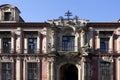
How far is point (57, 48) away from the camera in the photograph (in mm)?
51938

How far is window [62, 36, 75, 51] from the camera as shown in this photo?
52162mm

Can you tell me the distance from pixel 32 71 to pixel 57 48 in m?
4.00

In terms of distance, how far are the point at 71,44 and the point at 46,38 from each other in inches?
120

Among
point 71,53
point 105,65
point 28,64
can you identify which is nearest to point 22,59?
point 28,64

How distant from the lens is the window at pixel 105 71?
51.4m

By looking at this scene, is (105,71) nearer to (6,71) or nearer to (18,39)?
(18,39)

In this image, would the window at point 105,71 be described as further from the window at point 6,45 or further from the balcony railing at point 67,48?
the window at point 6,45

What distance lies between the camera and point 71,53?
167 ft

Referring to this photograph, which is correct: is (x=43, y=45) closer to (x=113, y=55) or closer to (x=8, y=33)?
(x=8, y=33)

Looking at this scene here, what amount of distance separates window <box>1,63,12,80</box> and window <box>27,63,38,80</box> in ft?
6.99

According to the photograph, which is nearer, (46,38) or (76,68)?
(46,38)

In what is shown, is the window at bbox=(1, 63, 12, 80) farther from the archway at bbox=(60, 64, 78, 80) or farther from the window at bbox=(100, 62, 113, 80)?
the window at bbox=(100, 62, 113, 80)

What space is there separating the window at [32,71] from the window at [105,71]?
7.65m

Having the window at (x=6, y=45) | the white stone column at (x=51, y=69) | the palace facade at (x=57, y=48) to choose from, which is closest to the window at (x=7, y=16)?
the palace facade at (x=57, y=48)
